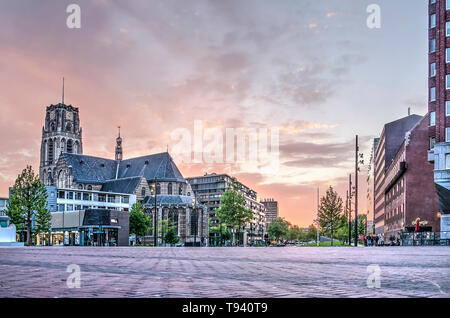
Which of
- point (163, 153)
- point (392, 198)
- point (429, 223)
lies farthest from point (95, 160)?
point (429, 223)

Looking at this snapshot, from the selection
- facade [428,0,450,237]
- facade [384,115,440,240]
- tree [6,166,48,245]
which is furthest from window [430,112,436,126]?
tree [6,166,48,245]

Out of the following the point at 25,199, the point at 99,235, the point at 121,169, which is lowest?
the point at 99,235

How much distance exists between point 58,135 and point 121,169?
23.5m

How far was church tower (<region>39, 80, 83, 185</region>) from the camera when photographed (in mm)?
133750

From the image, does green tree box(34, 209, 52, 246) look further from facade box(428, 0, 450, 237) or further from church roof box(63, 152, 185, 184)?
facade box(428, 0, 450, 237)

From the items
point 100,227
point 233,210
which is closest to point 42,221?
point 100,227

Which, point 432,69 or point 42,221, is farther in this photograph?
point 42,221

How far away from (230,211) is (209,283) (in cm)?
7113

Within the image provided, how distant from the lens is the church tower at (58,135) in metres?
134

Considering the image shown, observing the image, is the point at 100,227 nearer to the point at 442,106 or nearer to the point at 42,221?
the point at 42,221

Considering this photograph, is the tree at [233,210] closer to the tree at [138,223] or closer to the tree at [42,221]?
the tree at [138,223]

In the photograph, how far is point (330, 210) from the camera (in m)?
71.2

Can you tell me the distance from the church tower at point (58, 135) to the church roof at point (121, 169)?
15.9 m
